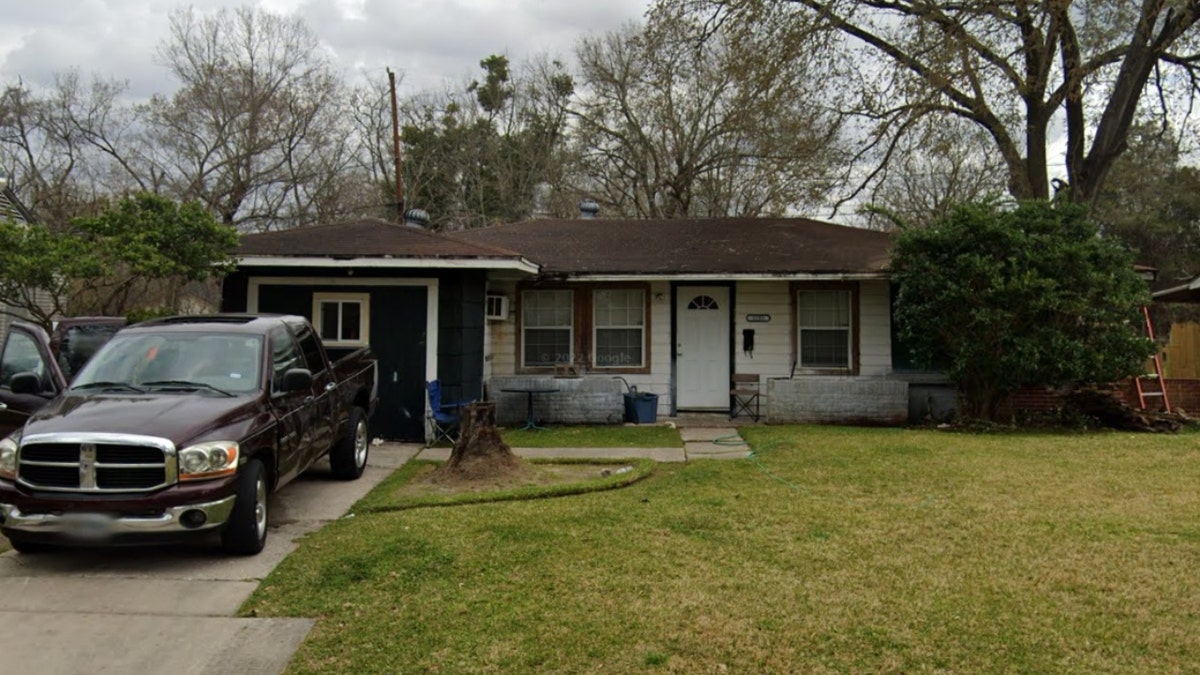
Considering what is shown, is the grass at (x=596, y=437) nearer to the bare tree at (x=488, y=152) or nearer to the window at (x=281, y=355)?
the window at (x=281, y=355)

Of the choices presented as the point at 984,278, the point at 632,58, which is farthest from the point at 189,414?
the point at 632,58

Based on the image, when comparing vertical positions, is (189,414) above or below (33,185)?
below

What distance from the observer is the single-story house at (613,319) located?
38.4 ft

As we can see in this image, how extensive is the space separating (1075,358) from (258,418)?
10640 mm

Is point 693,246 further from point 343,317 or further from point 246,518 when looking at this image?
point 246,518

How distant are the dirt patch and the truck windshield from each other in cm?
199

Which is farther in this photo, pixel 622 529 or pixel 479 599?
pixel 622 529

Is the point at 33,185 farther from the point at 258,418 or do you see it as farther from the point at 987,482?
the point at 987,482

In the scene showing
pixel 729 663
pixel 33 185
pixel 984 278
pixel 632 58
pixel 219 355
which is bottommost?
pixel 729 663

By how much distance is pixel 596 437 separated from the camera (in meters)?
11.9

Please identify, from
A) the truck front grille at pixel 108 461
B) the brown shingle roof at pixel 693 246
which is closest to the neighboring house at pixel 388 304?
the brown shingle roof at pixel 693 246

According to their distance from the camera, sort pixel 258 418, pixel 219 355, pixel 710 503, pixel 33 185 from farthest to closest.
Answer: pixel 33 185
pixel 710 503
pixel 219 355
pixel 258 418

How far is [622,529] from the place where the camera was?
6473 mm

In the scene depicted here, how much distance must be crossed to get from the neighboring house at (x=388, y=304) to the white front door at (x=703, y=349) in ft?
12.4
